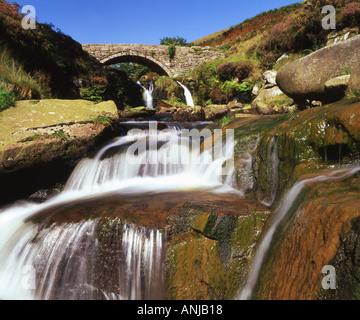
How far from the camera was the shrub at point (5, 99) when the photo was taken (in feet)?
18.3

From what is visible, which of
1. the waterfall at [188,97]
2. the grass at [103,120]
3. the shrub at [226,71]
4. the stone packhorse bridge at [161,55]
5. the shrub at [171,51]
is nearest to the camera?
the grass at [103,120]

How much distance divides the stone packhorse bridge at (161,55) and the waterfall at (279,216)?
2307cm

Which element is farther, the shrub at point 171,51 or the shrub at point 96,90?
the shrub at point 171,51

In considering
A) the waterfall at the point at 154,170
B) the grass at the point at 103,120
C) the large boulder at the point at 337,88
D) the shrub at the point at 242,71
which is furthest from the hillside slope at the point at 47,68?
the large boulder at the point at 337,88

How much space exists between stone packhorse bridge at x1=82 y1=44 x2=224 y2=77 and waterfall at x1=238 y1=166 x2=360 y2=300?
75.7ft

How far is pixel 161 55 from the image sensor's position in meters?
24.5

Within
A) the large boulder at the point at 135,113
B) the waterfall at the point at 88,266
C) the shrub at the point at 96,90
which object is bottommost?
the waterfall at the point at 88,266

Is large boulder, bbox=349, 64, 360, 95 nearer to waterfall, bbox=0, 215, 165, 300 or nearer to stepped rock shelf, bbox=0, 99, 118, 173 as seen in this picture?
waterfall, bbox=0, 215, 165, 300

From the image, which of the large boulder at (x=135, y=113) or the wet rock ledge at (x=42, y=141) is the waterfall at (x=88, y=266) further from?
the large boulder at (x=135, y=113)

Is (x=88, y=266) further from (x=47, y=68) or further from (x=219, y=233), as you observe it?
(x=47, y=68)

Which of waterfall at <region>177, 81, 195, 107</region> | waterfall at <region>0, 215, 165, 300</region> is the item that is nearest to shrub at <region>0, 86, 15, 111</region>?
waterfall at <region>0, 215, 165, 300</region>

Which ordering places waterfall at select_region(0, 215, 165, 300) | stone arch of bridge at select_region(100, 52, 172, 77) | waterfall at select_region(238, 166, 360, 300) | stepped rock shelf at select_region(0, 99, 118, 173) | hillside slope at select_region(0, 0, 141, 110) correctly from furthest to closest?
stone arch of bridge at select_region(100, 52, 172, 77) < hillside slope at select_region(0, 0, 141, 110) < stepped rock shelf at select_region(0, 99, 118, 173) < waterfall at select_region(0, 215, 165, 300) < waterfall at select_region(238, 166, 360, 300)

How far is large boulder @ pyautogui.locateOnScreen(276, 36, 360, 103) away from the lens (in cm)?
562

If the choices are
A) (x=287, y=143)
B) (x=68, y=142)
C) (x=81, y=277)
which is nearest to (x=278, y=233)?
(x=287, y=143)
